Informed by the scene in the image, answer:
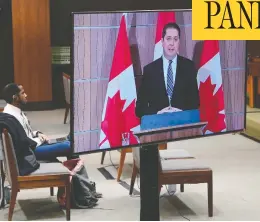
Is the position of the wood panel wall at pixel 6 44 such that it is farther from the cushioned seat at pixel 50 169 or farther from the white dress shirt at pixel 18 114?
the cushioned seat at pixel 50 169

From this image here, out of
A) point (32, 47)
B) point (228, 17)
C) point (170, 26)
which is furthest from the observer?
point (32, 47)

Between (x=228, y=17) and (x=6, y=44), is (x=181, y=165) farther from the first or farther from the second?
(x=6, y=44)

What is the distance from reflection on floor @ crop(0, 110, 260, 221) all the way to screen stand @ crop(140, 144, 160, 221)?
1.83 metres

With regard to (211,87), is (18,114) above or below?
below

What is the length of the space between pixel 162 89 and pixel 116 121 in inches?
11.1

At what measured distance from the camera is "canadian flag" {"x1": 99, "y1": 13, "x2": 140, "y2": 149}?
111 inches

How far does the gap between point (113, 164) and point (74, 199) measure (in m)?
1.90

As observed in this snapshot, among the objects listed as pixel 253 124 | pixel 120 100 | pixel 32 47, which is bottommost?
pixel 253 124

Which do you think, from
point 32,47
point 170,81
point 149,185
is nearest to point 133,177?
point 149,185

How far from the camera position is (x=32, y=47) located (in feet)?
38.9

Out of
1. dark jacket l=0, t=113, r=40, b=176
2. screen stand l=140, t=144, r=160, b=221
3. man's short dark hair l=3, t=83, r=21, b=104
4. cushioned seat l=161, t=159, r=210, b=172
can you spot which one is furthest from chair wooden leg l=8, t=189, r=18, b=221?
screen stand l=140, t=144, r=160, b=221

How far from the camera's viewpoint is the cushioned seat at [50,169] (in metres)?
4.93

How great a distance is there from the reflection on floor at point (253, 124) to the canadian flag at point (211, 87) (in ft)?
19.0

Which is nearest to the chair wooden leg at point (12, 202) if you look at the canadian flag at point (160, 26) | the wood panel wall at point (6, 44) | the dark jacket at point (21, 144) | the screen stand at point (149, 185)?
the dark jacket at point (21, 144)
